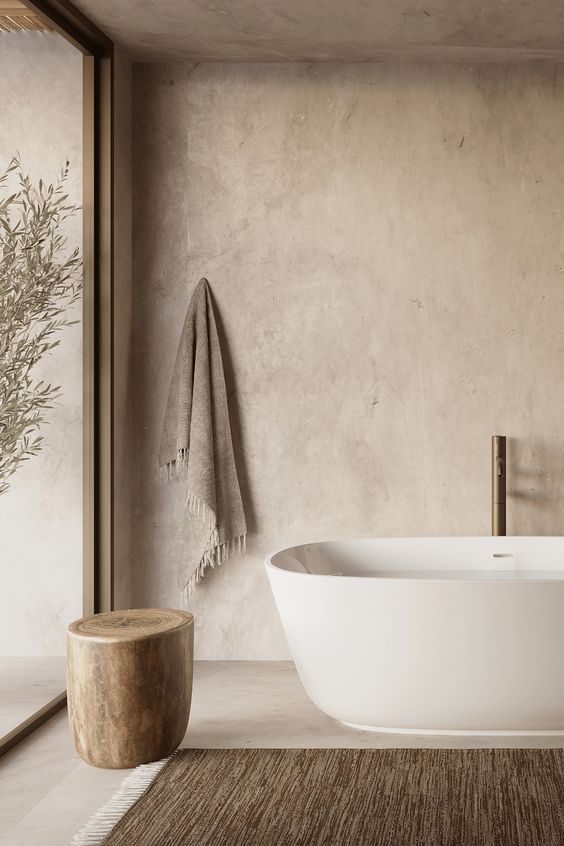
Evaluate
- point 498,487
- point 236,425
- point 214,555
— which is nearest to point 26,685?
point 214,555

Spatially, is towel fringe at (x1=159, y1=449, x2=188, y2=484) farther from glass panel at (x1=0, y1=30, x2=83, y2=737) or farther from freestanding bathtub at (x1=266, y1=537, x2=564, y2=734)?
freestanding bathtub at (x1=266, y1=537, x2=564, y2=734)

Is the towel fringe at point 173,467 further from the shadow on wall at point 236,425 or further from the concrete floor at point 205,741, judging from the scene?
the concrete floor at point 205,741

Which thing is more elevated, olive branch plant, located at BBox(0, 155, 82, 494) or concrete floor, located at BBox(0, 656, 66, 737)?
olive branch plant, located at BBox(0, 155, 82, 494)

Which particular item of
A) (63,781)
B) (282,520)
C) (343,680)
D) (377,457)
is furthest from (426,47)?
(63,781)

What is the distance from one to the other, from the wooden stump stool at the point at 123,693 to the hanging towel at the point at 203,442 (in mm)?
1027

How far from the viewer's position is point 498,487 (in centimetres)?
353

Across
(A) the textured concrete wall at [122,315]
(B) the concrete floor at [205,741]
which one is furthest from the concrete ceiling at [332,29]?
(B) the concrete floor at [205,741]

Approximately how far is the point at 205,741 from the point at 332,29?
2675 millimetres

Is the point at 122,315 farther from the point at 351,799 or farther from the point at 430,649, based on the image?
the point at 351,799

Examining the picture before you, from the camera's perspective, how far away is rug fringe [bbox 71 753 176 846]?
6.91 ft

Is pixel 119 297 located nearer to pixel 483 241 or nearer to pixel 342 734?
pixel 483 241

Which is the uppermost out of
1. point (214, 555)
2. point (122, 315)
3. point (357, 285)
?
point (357, 285)

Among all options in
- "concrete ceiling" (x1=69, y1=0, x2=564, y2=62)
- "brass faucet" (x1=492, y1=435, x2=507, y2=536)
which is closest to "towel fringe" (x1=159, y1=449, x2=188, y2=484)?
"brass faucet" (x1=492, y1=435, x2=507, y2=536)

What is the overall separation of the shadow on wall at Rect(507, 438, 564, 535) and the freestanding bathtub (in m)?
1.10
